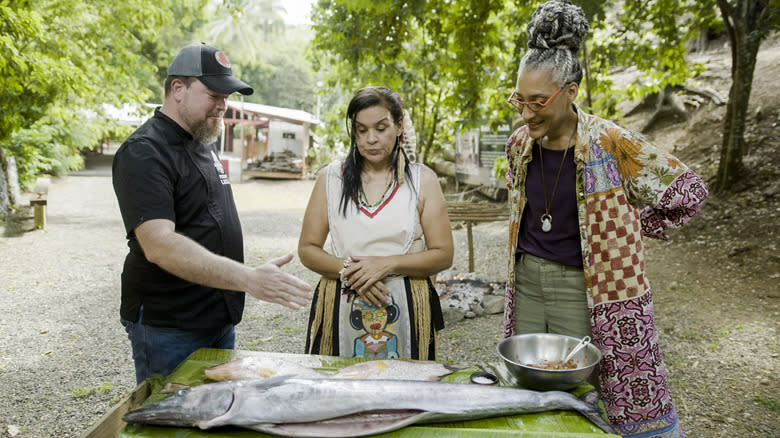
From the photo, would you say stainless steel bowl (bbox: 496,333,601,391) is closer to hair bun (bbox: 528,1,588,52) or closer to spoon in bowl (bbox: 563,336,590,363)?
spoon in bowl (bbox: 563,336,590,363)

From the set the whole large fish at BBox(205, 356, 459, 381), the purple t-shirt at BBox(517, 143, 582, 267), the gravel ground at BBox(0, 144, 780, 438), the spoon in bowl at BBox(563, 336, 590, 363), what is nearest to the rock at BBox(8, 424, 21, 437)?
the gravel ground at BBox(0, 144, 780, 438)

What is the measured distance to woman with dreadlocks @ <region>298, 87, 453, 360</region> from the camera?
2.46 meters

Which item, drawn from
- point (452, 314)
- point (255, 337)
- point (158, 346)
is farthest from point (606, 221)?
point (255, 337)

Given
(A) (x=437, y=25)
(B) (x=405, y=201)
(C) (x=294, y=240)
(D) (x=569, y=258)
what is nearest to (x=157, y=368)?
(B) (x=405, y=201)

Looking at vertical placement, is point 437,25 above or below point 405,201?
above

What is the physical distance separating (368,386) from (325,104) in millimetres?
42356

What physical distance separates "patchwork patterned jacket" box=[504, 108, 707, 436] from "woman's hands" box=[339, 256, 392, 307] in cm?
86

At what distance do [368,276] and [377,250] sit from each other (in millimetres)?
164

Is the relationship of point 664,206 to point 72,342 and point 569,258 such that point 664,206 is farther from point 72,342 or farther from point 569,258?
point 72,342

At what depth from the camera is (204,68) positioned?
2.20 metres

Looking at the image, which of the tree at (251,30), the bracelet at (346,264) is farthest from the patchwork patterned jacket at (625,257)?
the tree at (251,30)

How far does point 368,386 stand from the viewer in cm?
167

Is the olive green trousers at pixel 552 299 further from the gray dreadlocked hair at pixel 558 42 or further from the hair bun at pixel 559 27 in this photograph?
the hair bun at pixel 559 27

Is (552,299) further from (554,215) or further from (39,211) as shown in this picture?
(39,211)
